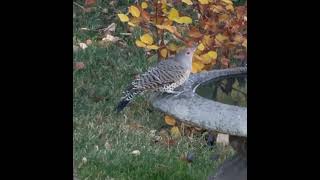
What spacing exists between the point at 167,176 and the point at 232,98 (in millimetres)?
654

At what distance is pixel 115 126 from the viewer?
319cm

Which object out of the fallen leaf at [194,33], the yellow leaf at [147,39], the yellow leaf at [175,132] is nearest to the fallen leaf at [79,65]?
the yellow leaf at [147,39]

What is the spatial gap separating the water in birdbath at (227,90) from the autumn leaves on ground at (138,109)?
0.42 m

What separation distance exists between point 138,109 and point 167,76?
0.78 metres

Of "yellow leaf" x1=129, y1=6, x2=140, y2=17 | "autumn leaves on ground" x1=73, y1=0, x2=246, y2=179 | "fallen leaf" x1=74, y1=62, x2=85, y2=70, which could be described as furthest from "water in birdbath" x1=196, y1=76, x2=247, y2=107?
"fallen leaf" x1=74, y1=62, x2=85, y2=70

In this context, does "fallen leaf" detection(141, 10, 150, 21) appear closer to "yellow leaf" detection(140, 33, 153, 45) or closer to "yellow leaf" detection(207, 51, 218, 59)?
"yellow leaf" detection(140, 33, 153, 45)

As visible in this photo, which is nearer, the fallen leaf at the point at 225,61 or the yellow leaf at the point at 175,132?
the fallen leaf at the point at 225,61

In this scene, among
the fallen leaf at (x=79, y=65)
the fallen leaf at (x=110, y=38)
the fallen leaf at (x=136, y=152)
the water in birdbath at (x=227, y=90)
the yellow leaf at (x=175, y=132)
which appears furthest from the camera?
the fallen leaf at (x=110, y=38)

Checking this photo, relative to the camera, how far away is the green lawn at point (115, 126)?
2.86 m

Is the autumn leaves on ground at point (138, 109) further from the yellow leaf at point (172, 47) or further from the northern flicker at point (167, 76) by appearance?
the northern flicker at point (167, 76)

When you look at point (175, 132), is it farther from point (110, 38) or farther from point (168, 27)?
point (110, 38)
